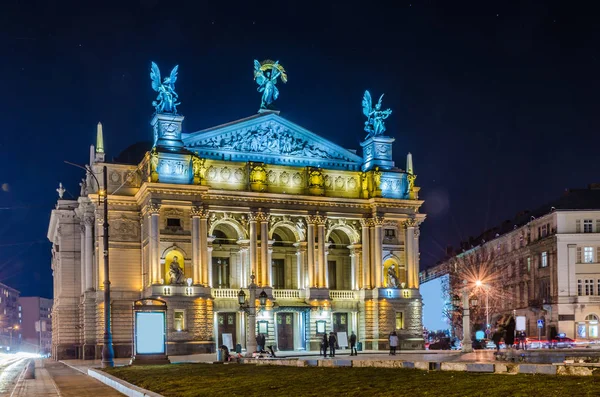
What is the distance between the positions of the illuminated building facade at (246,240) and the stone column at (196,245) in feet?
0.26

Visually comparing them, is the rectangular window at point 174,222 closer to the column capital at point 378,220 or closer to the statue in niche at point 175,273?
the statue in niche at point 175,273

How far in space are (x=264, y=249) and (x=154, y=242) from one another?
9.21m

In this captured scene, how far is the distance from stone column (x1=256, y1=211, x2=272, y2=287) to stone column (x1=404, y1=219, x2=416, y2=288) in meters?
12.6

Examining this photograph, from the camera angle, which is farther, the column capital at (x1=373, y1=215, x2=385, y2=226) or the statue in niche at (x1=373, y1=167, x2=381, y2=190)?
the statue in niche at (x1=373, y1=167, x2=381, y2=190)

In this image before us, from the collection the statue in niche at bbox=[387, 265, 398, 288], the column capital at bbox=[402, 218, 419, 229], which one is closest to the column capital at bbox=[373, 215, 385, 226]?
the column capital at bbox=[402, 218, 419, 229]

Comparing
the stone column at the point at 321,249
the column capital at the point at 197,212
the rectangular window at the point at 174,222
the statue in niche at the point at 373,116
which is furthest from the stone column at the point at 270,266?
the statue in niche at the point at 373,116

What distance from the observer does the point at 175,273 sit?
202 feet

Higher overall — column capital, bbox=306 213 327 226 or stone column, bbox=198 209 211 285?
column capital, bbox=306 213 327 226

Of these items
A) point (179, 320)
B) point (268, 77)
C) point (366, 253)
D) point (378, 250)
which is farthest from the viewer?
point (366, 253)

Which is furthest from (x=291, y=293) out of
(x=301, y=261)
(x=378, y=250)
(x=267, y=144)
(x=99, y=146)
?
(x=99, y=146)

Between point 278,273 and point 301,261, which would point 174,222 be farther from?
point 301,261

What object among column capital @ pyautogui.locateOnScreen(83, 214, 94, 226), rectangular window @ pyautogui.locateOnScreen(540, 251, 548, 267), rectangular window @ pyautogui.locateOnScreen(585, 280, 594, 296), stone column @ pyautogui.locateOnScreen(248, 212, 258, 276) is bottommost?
Answer: rectangular window @ pyautogui.locateOnScreen(585, 280, 594, 296)

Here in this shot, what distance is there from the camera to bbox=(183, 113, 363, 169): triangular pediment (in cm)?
6538

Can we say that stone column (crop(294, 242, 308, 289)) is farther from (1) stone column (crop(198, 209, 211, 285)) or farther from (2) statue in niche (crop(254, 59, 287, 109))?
(2) statue in niche (crop(254, 59, 287, 109))
